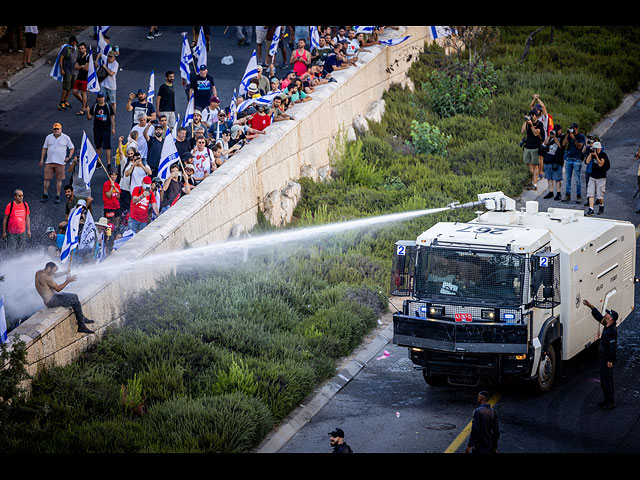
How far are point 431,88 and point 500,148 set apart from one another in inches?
181

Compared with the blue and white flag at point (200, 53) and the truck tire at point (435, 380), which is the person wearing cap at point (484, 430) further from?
the blue and white flag at point (200, 53)

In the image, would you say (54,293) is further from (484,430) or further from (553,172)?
(553,172)

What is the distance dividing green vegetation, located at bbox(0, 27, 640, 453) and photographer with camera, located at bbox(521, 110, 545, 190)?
448 mm

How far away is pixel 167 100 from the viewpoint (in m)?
27.1

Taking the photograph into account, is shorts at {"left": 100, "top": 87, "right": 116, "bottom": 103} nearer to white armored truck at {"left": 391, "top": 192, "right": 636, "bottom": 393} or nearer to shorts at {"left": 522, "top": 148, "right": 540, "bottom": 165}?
shorts at {"left": 522, "top": 148, "right": 540, "bottom": 165}

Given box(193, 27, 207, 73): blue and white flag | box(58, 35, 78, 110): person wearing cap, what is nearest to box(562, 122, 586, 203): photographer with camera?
box(193, 27, 207, 73): blue and white flag

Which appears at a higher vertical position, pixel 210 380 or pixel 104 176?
pixel 104 176

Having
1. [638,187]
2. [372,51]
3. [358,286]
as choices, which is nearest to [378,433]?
[358,286]

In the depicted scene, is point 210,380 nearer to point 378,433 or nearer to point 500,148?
point 378,433

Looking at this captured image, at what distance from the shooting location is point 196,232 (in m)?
22.2

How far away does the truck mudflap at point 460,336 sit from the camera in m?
16.5

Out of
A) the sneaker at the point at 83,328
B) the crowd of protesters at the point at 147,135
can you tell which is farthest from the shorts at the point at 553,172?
the sneaker at the point at 83,328

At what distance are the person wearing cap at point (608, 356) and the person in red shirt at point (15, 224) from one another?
11716 mm

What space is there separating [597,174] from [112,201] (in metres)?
11.6
